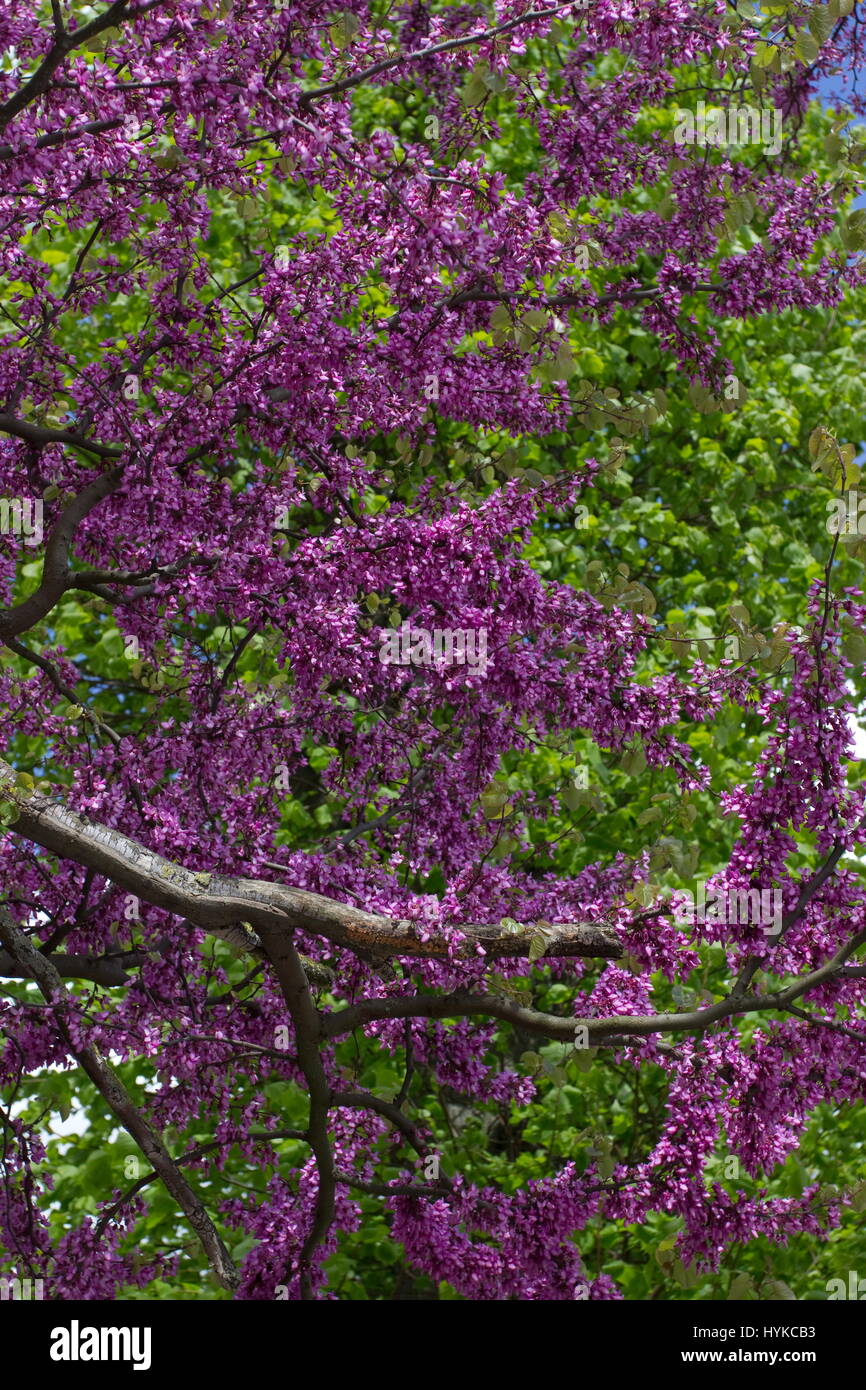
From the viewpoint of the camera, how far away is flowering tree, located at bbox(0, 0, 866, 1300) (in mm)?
5859

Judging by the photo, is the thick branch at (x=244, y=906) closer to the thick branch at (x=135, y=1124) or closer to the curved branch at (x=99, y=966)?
the thick branch at (x=135, y=1124)

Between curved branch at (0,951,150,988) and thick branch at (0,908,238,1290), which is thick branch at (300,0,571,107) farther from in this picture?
curved branch at (0,951,150,988)

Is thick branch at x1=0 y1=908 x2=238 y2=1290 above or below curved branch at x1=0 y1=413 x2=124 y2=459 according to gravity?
below

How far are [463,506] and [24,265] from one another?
8.06 ft

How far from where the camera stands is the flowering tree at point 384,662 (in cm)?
586

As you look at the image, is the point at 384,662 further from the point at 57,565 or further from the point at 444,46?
the point at 444,46

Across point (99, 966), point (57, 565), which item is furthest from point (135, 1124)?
point (57, 565)

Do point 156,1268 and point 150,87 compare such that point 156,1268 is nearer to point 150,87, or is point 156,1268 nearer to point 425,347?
point 425,347

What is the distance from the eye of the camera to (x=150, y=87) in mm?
5809

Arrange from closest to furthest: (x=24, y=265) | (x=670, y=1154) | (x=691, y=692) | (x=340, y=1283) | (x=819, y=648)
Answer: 1. (x=819, y=648)
2. (x=670, y=1154)
3. (x=691, y=692)
4. (x=24, y=265)
5. (x=340, y=1283)

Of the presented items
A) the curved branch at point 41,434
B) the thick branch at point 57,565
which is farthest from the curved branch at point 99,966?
the curved branch at point 41,434

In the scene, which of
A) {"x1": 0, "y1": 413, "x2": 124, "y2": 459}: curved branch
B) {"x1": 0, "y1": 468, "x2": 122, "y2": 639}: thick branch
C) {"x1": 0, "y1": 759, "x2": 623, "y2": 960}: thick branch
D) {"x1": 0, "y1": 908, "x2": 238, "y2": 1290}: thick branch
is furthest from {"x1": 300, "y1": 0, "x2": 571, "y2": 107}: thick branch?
{"x1": 0, "y1": 908, "x2": 238, "y2": 1290}: thick branch

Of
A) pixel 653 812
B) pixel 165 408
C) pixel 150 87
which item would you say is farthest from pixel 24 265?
pixel 653 812

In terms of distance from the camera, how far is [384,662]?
6699mm
